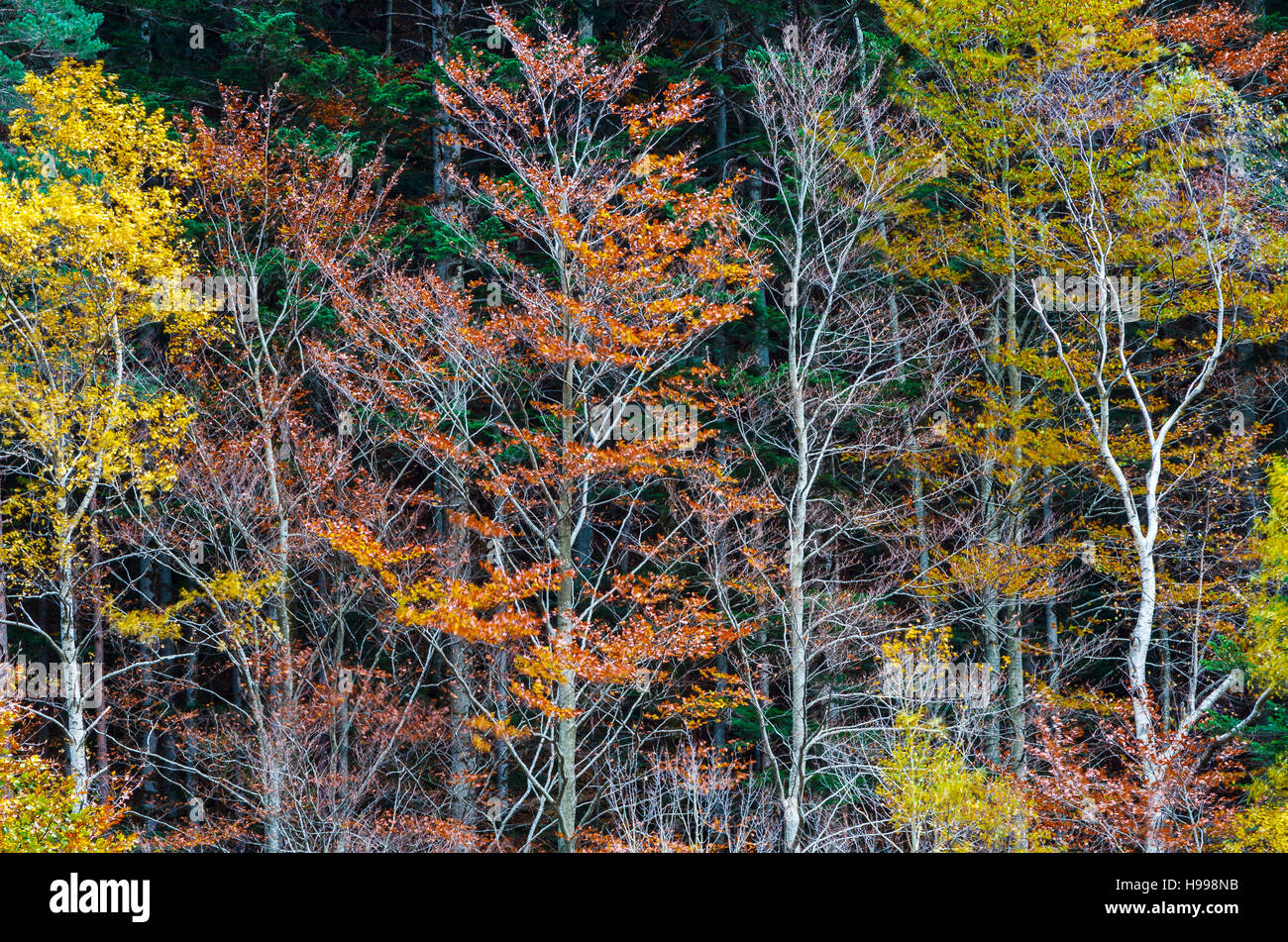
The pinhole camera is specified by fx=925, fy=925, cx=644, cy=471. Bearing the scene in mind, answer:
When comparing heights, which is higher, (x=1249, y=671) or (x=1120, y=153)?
(x=1120, y=153)

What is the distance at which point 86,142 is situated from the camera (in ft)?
46.3

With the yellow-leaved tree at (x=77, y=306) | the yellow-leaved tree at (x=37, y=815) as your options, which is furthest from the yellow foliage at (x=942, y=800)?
the yellow-leaved tree at (x=77, y=306)

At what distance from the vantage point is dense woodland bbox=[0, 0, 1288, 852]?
497 inches

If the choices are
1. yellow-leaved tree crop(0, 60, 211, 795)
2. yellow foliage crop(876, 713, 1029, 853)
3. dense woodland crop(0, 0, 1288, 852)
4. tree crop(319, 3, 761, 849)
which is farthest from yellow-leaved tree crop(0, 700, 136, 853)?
yellow foliage crop(876, 713, 1029, 853)

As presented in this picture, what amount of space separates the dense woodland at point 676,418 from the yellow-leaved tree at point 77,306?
3.3 inches

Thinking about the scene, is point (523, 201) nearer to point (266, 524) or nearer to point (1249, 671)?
point (266, 524)

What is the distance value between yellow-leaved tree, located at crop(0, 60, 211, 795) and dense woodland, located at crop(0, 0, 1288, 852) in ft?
0.27

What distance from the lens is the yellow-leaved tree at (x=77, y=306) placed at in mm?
13867

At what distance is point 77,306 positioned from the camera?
14828 millimetres

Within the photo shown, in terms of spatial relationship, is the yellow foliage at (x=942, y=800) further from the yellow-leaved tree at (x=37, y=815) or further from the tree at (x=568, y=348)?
the yellow-leaved tree at (x=37, y=815)

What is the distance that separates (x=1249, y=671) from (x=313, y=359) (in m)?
14.1

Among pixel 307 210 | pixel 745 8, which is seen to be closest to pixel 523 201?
pixel 307 210

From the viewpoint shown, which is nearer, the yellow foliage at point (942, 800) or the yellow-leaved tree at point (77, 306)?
the yellow foliage at point (942, 800)

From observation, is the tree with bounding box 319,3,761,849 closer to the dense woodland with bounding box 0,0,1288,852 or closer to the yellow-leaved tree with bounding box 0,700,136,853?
the dense woodland with bounding box 0,0,1288,852
